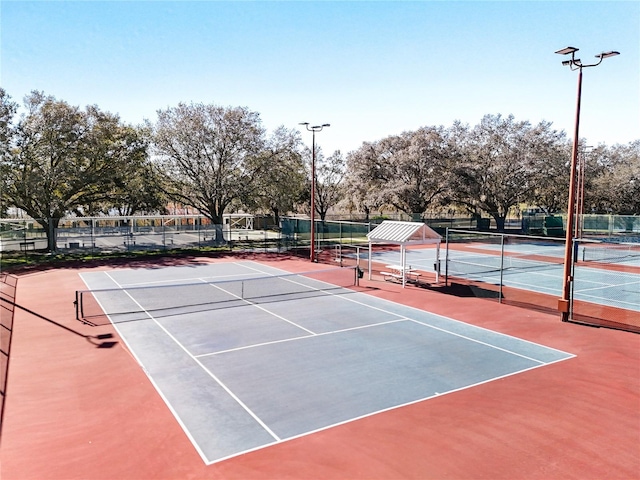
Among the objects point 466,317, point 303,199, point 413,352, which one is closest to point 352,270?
point 466,317

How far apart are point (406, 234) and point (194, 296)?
10.4 m

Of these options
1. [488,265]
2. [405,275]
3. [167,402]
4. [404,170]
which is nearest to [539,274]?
[488,265]

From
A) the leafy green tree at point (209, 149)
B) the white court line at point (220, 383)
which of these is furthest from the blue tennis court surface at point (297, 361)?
the leafy green tree at point (209, 149)

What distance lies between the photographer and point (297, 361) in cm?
1240

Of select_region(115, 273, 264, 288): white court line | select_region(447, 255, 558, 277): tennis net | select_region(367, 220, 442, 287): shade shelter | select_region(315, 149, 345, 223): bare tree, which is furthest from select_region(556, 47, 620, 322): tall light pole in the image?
select_region(315, 149, 345, 223): bare tree

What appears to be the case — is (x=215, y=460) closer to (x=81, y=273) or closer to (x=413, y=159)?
(x=81, y=273)

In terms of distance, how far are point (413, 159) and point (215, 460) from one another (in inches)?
1837

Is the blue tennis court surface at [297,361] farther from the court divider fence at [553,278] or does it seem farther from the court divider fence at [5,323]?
the court divider fence at [553,278]

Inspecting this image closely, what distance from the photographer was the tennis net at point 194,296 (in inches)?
697

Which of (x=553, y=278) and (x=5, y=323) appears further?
(x=553, y=278)

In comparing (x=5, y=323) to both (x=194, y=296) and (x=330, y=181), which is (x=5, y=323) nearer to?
(x=194, y=296)

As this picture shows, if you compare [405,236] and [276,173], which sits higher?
[276,173]

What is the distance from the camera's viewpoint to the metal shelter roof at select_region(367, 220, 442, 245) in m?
23.0

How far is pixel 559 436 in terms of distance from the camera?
28.2ft
